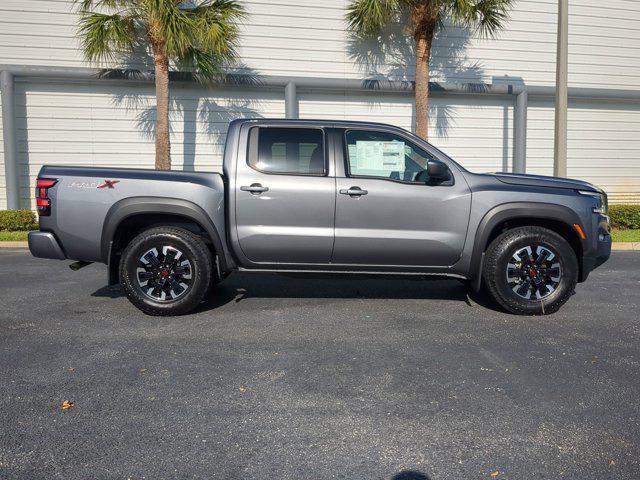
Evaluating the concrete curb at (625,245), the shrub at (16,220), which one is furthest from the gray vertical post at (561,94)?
the shrub at (16,220)

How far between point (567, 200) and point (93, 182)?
15.4ft

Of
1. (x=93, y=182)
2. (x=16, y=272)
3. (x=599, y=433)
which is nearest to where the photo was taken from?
(x=599, y=433)

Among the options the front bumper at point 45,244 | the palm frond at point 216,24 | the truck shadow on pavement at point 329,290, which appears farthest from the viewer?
the palm frond at point 216,24

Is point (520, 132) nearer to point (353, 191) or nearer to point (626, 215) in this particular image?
point (626, 215)

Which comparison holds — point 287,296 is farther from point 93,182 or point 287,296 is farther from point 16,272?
point 16,272

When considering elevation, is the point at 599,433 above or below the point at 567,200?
below

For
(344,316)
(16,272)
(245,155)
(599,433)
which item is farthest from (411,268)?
(16,272)

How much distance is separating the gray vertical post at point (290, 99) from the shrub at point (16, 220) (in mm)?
6566

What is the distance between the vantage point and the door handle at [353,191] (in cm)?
565

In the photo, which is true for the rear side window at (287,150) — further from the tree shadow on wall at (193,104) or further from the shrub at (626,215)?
the shrub at (626,215)

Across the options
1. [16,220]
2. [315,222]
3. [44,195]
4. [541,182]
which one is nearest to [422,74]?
[541,182]

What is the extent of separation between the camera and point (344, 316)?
18.9 ft

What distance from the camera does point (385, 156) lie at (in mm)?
5898

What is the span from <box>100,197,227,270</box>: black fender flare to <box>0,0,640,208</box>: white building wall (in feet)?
31.0
